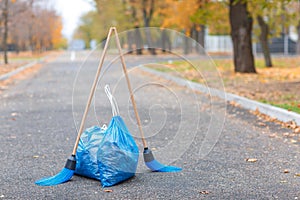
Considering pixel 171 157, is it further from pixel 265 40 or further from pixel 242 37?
pixel 265 40

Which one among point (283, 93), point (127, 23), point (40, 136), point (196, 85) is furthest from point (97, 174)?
point (127, 23)

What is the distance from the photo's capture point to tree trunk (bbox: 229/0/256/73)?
20.8m

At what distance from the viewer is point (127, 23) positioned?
5356cm

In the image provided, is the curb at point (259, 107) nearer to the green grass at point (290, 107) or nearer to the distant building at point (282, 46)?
the green grass at point (290, 107)

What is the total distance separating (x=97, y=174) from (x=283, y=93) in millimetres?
8666

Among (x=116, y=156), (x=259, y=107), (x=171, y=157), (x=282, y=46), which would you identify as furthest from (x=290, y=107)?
(x=282, y=46)

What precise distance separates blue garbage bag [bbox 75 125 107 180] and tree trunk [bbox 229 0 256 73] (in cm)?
1553

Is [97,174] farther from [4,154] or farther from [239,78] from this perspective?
[239,78]

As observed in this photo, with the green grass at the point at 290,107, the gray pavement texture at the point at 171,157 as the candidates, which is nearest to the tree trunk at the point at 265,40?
the gray pavement texture at the point at 171,157

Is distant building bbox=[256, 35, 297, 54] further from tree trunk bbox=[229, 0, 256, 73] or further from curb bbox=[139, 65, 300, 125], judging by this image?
curb bbox=[139, 65, 300, 125]

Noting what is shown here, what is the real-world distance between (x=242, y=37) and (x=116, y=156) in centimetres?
1618

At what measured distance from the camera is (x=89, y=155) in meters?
5.80

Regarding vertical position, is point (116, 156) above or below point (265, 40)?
below

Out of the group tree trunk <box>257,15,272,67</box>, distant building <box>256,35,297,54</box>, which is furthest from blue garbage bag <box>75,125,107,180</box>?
distant building <box>256,35,297,54</box>
